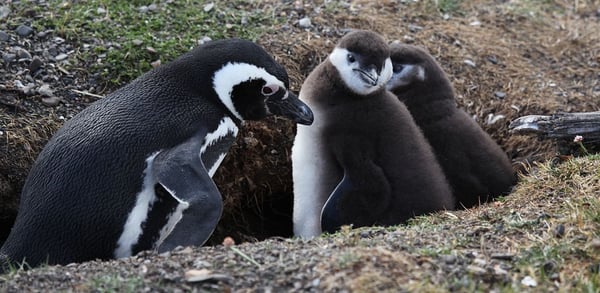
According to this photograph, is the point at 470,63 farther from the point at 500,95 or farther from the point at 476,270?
the point at 476,270

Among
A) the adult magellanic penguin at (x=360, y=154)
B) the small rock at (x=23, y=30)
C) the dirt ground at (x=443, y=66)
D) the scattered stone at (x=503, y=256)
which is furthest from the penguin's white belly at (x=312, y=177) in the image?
the small rock at (x=23, y=30)

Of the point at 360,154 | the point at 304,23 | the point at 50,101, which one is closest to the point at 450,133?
the point at 360,154

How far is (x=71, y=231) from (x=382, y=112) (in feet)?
6.78

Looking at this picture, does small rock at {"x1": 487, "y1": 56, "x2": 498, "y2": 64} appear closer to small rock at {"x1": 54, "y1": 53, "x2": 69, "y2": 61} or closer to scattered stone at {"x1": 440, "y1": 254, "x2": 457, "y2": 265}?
small rock at {"x1": 54, "y1": 53, "x2": 69, "y2": 61}

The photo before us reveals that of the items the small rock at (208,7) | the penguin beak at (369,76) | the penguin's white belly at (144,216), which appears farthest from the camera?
the small rock at (208,7)

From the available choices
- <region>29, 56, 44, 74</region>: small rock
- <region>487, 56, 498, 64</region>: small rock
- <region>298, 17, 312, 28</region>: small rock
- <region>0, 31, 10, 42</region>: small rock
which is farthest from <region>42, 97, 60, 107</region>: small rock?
<region>487, 56, 498, 64</region>: small rock

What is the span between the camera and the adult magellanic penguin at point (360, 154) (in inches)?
206

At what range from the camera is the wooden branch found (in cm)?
545

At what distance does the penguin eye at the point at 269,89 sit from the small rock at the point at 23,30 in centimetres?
205

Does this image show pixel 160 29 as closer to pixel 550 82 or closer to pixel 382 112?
pixel 382 112

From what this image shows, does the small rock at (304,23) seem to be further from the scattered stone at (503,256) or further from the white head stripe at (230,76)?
the scattered stone at (503,256)

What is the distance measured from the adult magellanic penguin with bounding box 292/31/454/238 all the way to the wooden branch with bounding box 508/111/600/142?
0.59 meters

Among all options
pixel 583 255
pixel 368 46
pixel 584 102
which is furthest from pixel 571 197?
pixel 584 102

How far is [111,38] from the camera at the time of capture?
20.5 ft
